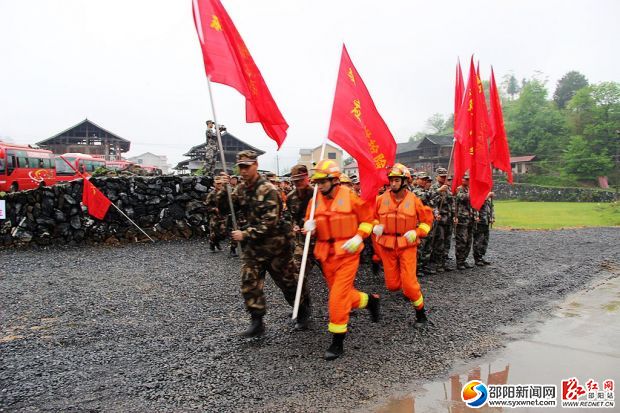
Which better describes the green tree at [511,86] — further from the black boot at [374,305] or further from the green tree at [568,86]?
the black boot at [374,305]

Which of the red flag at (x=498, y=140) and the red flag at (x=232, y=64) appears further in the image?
the red flag at (x=498, y=140)

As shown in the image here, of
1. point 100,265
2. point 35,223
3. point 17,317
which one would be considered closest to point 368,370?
point 17,317

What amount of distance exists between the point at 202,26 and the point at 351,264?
3176mm

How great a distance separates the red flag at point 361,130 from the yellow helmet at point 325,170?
40 cm

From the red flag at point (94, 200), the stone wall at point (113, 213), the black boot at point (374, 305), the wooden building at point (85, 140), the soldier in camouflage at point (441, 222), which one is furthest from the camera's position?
the wooden building at point (85, 140)

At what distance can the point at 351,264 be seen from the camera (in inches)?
168

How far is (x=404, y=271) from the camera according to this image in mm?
5098

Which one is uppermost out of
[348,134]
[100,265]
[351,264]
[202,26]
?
[202,26]

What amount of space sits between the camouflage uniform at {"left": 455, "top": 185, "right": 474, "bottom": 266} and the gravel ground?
0.50 m

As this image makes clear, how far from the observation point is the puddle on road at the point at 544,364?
3328 millimetres

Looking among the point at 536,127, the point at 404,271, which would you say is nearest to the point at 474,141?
the point at 404,271

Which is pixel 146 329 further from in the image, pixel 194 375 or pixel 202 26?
pixel 202 26

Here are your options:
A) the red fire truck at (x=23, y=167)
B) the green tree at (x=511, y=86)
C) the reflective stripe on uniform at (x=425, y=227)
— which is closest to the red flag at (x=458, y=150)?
the reflective stripe on uniform at (x=425, y=227)


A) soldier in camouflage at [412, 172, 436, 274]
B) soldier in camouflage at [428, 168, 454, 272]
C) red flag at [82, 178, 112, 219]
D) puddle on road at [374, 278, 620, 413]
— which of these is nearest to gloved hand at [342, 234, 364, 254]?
puddle on road at [374, 278, 620, 413]
